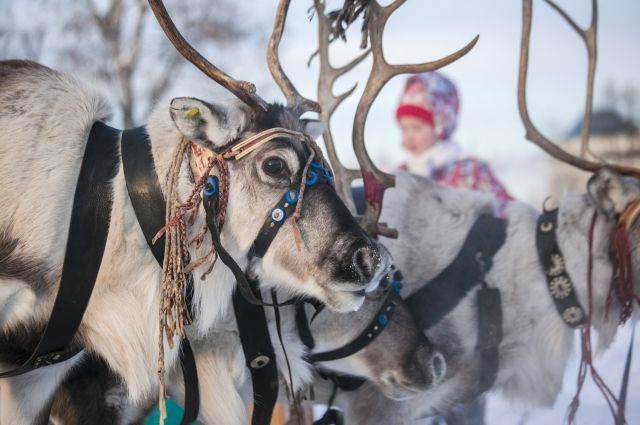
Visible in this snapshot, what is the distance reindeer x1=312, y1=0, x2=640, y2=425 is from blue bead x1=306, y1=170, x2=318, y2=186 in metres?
1.12

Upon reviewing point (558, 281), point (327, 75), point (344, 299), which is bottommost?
point (558, 281)

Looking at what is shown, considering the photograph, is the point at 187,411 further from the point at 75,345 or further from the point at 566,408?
the point at 566,408

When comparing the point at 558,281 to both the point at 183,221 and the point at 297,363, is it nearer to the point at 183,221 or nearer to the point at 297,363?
the point at 297,363

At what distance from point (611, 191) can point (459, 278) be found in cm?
82

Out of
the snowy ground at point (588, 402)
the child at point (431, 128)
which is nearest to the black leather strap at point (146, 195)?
the snowy ground at point (588, 402)

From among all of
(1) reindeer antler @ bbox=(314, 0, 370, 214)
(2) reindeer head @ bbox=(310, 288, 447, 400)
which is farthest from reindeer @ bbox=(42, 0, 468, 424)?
(1) reindeer antler @ bbox=(314, 0, 370, 214)

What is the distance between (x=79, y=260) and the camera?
2309mm

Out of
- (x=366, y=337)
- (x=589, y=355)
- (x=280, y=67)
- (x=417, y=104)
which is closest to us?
(x=280, y=67)

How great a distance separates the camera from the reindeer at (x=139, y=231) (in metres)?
2.30

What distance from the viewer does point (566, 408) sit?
3764 millimetres

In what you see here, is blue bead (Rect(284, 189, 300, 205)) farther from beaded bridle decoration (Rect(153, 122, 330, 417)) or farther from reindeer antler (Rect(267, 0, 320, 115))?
reindeer antler (Rect(267, 0, 320, 115))

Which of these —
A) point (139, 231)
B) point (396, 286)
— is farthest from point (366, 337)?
point (139, 231)

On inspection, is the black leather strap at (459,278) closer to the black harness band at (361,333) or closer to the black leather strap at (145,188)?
the black harness band at (361,333)

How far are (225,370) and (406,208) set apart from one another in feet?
4.35
